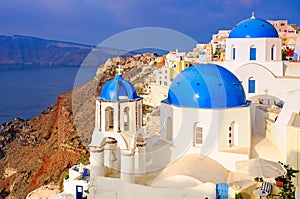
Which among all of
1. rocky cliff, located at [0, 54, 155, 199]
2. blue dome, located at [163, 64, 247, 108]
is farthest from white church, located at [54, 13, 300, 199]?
rocky cliff, located at [0, 54, 155, 199]

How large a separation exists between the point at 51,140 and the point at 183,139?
3616cm

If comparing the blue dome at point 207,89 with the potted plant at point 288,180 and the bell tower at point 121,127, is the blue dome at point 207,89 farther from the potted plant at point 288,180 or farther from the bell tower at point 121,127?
the potted plant at point 288,180

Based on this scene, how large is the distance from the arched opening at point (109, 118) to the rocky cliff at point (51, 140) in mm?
16806

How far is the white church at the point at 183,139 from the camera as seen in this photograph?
11.1 metres

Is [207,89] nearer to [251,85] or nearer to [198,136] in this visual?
[198,136]

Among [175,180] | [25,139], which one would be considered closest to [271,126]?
[175,180]

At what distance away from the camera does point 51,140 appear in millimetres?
45875

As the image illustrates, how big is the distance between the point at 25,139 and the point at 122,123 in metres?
43.7

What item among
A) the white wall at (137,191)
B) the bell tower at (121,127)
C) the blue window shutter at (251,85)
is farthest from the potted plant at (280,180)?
the blue window shutter at (251,85)

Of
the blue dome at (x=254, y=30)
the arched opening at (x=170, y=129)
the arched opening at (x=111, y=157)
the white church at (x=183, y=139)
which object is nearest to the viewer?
the white church at (x=183, y=139)

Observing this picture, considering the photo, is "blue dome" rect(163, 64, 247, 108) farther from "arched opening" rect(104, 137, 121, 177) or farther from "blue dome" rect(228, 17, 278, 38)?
"blue dome" rect(228, 17, 278, 38)

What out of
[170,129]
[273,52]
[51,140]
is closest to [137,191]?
[170,129]

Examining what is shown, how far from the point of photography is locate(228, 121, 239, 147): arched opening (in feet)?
40.2

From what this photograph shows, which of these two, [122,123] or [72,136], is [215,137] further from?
[72,136]
